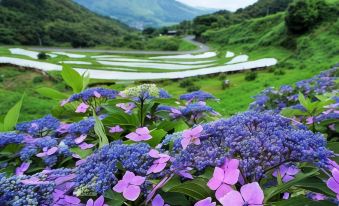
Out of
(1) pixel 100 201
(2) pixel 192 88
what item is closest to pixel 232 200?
(1) pixel 100 201

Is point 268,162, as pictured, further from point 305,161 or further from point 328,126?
point 328,126

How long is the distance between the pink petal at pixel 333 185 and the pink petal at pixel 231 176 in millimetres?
282

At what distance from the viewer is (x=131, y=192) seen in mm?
1302

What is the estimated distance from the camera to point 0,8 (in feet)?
317

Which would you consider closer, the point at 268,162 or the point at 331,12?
the point at 268,162

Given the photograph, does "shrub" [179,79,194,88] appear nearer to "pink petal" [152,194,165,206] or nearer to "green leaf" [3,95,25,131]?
"green leaf" [3,95,25,131]

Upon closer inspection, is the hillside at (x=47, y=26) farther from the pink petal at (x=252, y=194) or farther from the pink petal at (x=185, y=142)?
the pink petal at (x=252, y=194)

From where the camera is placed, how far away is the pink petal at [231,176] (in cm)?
122

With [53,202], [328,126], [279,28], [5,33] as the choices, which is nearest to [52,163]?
[53,202]

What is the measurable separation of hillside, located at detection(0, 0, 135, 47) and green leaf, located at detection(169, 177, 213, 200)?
8619 centimetres

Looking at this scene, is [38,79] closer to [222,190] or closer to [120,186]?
[120,186]

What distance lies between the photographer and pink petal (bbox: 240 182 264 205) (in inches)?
44.4

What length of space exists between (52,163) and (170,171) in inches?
28.3

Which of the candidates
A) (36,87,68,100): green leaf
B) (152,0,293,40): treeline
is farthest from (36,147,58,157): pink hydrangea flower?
(152,0,293,40): treeline
